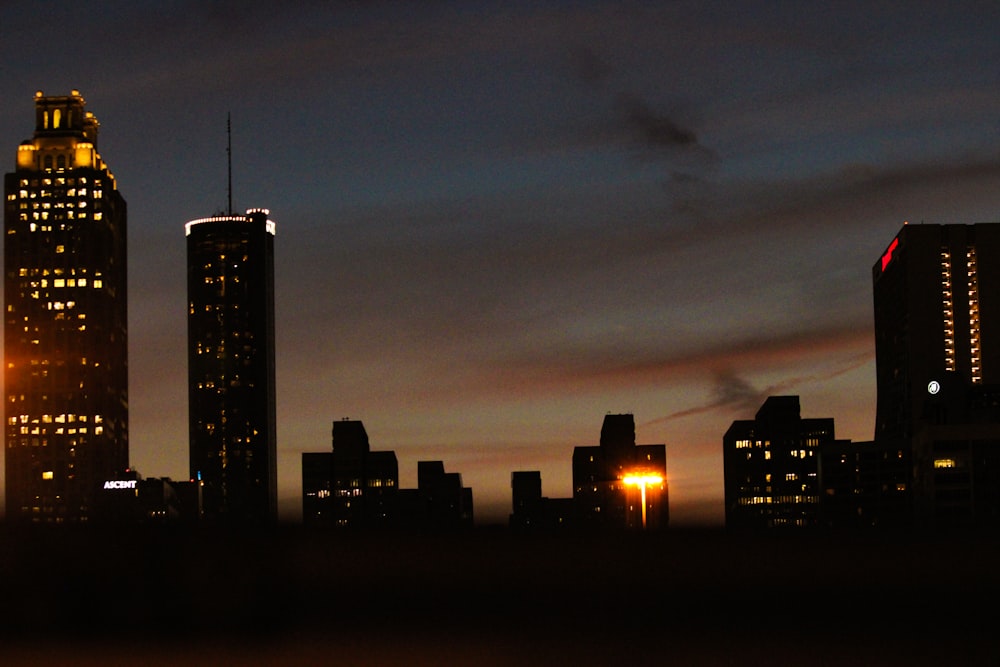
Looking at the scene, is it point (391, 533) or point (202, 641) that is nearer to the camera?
point (202, 641)

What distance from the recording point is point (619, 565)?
50.7 meters

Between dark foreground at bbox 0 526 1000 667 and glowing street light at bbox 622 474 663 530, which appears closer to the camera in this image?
dark foreground at bbox 0 526 1000 667

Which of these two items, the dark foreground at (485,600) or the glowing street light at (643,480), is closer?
the dark foreground at (485,600)

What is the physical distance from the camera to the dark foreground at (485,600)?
46156 mm

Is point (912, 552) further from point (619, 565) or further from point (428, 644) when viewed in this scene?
point (428, 644)

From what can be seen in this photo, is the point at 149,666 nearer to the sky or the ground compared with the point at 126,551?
nearer to the ground

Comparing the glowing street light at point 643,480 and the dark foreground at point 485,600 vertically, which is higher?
the glowing street light at point 643,480

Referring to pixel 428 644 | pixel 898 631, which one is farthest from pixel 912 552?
pixel 428 644

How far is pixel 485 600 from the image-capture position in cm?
4884

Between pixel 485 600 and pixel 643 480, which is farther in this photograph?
pixel 643 480

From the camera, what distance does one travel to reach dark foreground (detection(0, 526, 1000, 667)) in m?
46.2

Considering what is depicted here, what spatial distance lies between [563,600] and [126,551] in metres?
14.3

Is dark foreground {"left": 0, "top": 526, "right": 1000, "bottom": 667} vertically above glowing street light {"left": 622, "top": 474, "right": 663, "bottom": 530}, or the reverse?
glowing street light {"left": 622, "top": 474, "right": 663, "bottom": 530}

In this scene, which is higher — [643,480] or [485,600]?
[643,480]
